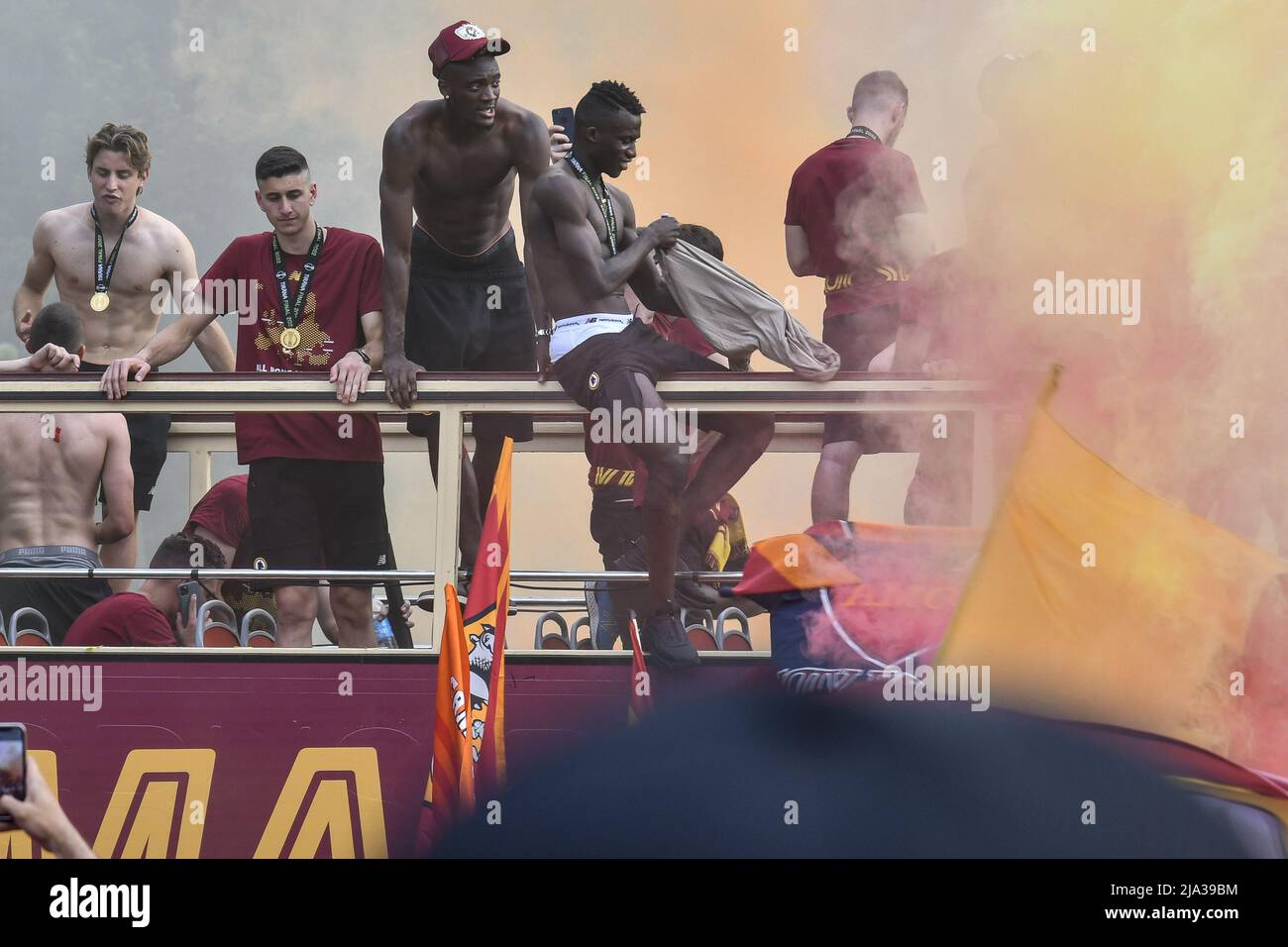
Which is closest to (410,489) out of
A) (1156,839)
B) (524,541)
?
(524,541)

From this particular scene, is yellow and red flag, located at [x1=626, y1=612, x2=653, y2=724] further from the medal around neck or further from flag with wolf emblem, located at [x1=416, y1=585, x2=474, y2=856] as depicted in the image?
the medal around neck

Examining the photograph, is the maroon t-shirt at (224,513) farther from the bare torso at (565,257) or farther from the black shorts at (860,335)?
the black shorts at (860,335)

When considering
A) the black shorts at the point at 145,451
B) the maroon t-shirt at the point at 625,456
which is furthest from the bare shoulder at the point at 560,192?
the black shorts at the point at 145,451

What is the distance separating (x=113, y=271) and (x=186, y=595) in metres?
1.49

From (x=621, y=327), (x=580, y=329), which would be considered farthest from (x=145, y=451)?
(x=621, y=327)

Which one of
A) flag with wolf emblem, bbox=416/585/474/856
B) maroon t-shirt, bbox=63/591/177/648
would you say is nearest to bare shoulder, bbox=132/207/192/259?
maroon t-shirt, bbox=63/591/177/648

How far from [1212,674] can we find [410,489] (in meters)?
A: 7.39

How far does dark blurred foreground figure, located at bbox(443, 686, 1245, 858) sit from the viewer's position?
15.9 ft

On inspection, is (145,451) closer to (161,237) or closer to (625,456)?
(161,237)

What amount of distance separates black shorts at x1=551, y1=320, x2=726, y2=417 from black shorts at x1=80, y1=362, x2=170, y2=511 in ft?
7.17

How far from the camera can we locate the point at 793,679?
16.0 ft

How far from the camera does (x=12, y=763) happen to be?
320 cm

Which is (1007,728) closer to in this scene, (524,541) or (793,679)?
(793,679)

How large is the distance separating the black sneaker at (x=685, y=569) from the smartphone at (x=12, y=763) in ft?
8.49
